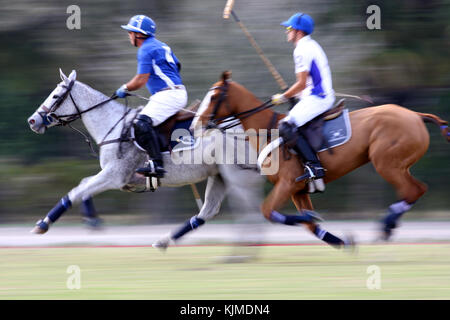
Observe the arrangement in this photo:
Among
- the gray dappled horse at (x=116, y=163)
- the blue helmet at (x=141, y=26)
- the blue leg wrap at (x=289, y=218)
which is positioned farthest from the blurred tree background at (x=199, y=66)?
the blue leg wrap at (x=289, y=218)

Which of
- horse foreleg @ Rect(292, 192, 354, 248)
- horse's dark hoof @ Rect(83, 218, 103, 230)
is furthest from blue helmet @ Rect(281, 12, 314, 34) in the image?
horse's dark hoof @ Rect(83, 218, 103, 230)

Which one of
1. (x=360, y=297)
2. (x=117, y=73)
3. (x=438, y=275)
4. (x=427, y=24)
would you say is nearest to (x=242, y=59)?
(x=117, y=73)

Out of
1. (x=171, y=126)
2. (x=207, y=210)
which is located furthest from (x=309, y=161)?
(x=171, y=126)

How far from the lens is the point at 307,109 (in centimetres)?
821

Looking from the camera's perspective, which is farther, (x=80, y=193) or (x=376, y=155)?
(x=80, y=193)

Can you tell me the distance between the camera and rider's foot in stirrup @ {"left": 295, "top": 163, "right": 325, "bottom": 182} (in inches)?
319

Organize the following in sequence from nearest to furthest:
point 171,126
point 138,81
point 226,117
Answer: point 226,117 < point 138,81 < point 171,126

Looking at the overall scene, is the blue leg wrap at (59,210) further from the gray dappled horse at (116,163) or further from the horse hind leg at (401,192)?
the horse hind leg at (401,192)

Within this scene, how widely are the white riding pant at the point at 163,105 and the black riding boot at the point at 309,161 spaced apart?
1.53 metres

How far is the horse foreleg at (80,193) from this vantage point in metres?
8.44

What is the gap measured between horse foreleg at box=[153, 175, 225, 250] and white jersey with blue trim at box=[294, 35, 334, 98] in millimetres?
1552

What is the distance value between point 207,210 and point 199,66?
15.4ft

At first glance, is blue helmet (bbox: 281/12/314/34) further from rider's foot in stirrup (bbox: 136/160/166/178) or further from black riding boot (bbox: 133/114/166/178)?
rider's foot in stirrup (bbox: 136/160/166/178)

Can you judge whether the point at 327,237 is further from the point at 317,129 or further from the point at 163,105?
the point at 163,105
